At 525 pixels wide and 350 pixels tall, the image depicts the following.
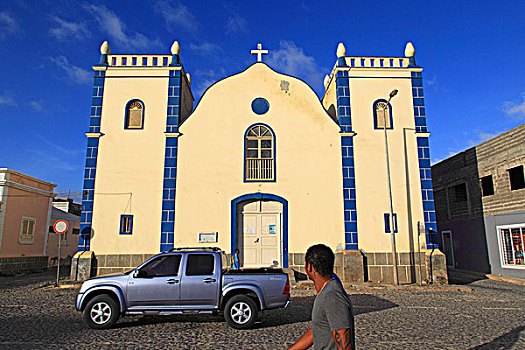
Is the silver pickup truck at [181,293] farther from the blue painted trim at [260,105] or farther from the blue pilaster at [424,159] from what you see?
the blue pilaster at [424,159]

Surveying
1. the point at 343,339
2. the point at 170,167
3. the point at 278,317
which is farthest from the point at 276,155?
the point at 343,339

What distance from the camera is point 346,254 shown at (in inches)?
588

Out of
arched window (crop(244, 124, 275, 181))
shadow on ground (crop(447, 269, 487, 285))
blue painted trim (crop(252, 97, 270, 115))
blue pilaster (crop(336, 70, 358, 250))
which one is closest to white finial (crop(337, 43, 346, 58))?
blue pilaster (crop(336, 70, 358, 250))

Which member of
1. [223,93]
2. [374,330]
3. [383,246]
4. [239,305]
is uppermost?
[223,93]

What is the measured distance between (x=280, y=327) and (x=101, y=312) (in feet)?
12.0

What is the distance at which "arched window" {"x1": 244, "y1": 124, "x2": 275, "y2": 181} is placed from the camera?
15.7m

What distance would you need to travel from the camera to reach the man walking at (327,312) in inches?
101

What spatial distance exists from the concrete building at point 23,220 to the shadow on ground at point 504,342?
20925 millimetres

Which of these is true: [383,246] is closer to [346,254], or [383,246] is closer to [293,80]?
[346,254]

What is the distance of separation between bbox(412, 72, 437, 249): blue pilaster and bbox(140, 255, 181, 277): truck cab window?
11.2m

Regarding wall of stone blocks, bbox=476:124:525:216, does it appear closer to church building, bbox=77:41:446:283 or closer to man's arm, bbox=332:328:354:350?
church building, bbox=77:41:446:283

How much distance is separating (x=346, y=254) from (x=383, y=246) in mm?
1618

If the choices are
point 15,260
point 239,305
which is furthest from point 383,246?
point 15,260

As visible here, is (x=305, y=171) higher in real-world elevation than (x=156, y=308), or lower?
higher
